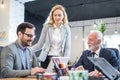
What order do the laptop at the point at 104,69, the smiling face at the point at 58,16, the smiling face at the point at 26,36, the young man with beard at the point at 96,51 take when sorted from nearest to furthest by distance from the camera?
the laptop at the point at 104,69 → the smiling face at the point at 26,36 → the young man with beard at the point at 96,51 → the smiling face at the point at 58,16

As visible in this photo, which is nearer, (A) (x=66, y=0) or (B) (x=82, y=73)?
(B) (x=82, y=73)

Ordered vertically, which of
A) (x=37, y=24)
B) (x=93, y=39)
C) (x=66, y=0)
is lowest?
(x=93, y=39)

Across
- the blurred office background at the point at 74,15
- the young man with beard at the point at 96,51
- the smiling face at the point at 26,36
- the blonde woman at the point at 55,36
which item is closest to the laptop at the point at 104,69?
the smiling face at the point at 26,36

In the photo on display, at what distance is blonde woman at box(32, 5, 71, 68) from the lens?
9.25 ft

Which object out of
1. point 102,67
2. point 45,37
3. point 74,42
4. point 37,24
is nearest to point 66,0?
point 37,24

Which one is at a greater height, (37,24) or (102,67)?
(37,24)

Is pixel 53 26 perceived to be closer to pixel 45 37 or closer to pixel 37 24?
pixel 45 37

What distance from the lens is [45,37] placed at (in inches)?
116

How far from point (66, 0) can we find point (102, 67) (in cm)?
767

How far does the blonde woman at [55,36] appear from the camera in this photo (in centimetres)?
282

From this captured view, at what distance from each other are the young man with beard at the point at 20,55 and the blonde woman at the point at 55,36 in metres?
0.43

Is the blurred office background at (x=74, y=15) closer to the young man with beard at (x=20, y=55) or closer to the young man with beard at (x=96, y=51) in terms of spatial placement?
the young man with beard at (x=96, y=51)

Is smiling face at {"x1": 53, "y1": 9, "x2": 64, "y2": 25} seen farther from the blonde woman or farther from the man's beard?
the man's beard

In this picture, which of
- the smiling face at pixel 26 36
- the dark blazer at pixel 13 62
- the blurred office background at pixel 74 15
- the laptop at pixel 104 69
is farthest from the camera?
the blurred office background at pixel 74 15
